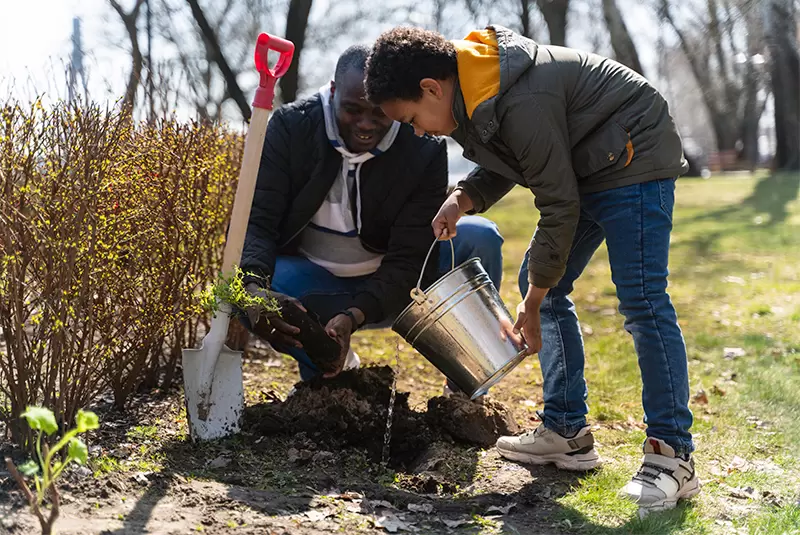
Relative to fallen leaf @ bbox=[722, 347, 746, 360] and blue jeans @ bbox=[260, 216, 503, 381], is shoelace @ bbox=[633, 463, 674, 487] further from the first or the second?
fallen leaf @ bbox=[722, 347, 746, 360]

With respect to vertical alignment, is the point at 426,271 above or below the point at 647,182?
below

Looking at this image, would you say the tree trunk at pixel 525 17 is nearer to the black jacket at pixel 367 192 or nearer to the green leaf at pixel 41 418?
the black jacket at pixel 367 192

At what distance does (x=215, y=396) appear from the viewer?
3.02 m

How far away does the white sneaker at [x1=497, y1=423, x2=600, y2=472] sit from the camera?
→ 2980mm

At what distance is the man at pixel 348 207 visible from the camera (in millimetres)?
3441

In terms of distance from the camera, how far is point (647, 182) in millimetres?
2592

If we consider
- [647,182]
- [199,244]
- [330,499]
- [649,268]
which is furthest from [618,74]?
[199,244]

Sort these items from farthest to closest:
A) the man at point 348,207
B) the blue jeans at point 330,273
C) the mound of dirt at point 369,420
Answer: the blue jeans at point 330,273
the man at point 348,207
the mound of dirt at point 369,420

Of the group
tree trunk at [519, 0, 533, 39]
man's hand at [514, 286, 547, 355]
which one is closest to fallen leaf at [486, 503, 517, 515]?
man's hand at [514, 286, 547, 355]

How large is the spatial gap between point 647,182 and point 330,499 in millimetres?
1390

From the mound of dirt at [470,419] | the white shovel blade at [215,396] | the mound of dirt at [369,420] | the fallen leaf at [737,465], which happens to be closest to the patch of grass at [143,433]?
the white shovel blade at [215,396]

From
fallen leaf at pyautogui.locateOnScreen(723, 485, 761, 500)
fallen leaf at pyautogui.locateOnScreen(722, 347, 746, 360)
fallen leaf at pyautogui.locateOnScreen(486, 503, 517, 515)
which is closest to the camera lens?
fallen leaf at pyautogui.locateOnScreen(486, 503, 517, 515)

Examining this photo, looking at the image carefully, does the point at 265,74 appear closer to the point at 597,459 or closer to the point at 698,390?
the point at 597,459

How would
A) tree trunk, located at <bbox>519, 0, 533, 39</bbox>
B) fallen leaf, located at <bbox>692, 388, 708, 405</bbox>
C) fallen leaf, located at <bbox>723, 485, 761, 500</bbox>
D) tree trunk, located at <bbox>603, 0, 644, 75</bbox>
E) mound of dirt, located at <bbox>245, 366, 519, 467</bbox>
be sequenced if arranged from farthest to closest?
tree trunk, located at <bbox>603, 0, 644, 75</bbox> < tree trunk, located at <bbox>519, 0, 533, 39</bbox> < fallen leaf, located at <bbox>692, 388, 708, 405</bbox> < mound of dirt, located at <bbox>245, 366, 519, 467</bbox> < fallen leaf, located at <bbox>723, 485, 761, 500</bbox>
